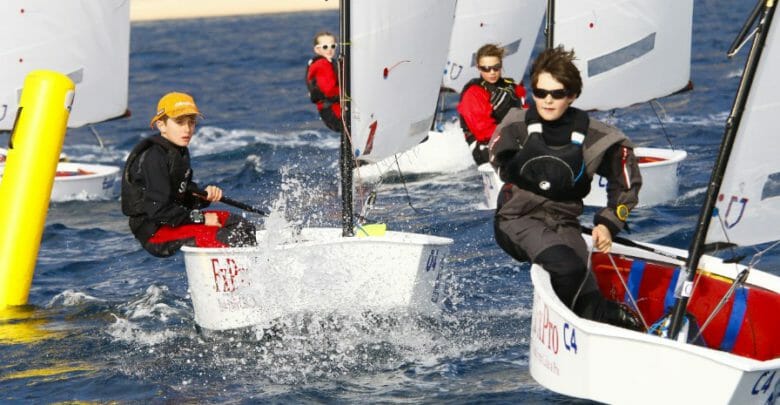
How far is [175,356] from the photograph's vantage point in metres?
6.85

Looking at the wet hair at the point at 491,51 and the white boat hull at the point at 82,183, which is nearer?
the wet hair at the point at 491,51

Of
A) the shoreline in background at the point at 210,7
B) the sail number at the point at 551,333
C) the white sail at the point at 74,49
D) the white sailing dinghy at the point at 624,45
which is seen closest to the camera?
the sail number at the point at 551,333

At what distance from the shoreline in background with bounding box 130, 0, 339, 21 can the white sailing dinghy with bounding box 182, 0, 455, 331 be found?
150 feet

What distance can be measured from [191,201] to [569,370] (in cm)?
305

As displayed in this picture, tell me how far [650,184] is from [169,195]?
192 inches

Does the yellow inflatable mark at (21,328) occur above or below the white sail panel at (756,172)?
below

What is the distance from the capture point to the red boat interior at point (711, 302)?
18.5ft

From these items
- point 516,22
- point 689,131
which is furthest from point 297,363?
point 689,131

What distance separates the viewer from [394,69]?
7398mm

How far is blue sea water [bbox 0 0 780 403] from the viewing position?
625 centimetres

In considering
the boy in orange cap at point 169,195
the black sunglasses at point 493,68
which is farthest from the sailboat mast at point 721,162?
the black sunglasses at point 493,68

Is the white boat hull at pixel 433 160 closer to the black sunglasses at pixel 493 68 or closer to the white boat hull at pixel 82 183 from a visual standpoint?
the white boat hull at pixel 82 183

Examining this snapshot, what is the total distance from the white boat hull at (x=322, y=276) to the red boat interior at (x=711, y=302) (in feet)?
3.19

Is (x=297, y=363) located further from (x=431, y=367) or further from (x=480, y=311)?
(x=480, y=311)
